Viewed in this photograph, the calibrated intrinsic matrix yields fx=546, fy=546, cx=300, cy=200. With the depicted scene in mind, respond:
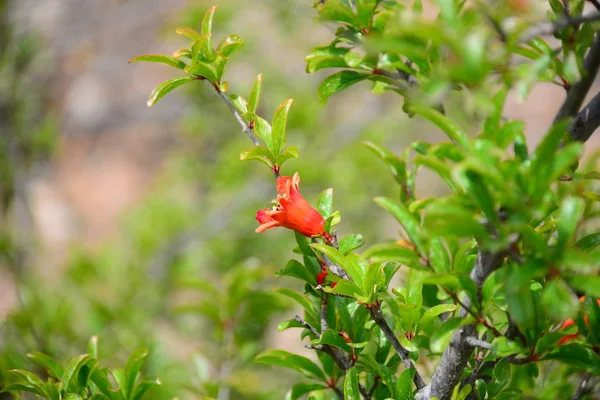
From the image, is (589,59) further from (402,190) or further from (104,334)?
(104,334)

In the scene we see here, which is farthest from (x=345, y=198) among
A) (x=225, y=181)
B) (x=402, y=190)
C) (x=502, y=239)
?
(x=502, y=239)

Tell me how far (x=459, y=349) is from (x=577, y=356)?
136 millimetres

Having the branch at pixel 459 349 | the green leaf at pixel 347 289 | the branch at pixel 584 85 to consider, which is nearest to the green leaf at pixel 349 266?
the green leaf at pixel 347 289

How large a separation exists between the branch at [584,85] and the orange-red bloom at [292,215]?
13.4 inches

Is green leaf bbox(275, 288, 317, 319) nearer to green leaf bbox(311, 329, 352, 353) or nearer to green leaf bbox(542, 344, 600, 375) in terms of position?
green leaf bbox(311, 329, 352, 353)

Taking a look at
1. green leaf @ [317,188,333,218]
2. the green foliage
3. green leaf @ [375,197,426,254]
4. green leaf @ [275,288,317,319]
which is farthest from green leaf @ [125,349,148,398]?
green leaf @ [375,197,426,254]

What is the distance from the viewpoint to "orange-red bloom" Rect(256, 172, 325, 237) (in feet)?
2.25

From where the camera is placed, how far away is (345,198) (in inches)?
101

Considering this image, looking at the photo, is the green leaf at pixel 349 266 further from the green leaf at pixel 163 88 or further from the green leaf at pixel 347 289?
the green leaf at pixel 163 88

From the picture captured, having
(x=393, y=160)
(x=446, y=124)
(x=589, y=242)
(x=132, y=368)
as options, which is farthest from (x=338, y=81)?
(x=132, y=368)

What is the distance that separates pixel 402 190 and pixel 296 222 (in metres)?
0.26

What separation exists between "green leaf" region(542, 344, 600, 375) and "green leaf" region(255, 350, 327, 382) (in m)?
0.33

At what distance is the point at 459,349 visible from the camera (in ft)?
1.99

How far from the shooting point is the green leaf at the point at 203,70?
0.69 metres
